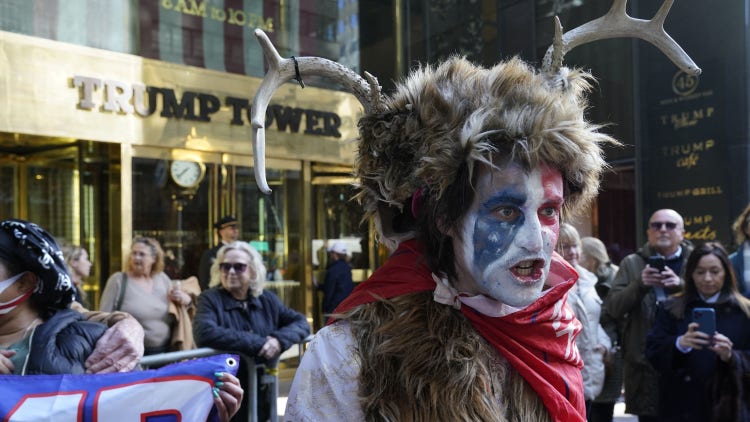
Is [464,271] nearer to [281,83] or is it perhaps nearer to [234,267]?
[281,83]

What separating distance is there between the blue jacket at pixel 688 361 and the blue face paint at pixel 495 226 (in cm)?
298

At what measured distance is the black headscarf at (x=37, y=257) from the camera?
2641 millimetres

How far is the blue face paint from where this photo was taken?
1831 mm

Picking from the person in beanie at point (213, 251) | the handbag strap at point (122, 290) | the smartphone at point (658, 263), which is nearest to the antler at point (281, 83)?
the smartphone at point (658, 263)

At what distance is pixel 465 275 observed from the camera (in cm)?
191

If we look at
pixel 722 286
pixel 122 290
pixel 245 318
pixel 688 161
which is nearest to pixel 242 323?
pixel 245 318

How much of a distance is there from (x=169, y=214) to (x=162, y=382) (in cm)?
652

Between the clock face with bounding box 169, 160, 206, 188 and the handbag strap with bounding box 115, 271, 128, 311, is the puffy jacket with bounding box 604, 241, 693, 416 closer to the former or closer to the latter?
the handbag strap with bounding box 115, 271, 128, 311

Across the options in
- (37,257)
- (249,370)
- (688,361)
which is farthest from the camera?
(249,370)

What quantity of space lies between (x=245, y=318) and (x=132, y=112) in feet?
14.1

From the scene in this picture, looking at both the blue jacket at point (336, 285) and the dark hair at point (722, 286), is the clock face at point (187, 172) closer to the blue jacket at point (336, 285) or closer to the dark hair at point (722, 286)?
the blue jacket at point (336, 285)

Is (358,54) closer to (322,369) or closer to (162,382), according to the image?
(162,382)

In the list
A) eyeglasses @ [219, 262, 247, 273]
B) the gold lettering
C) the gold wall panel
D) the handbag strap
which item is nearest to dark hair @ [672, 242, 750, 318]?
eyeglasses @ [219, 262, 247, 273]

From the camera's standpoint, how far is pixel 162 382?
8.60 ft
